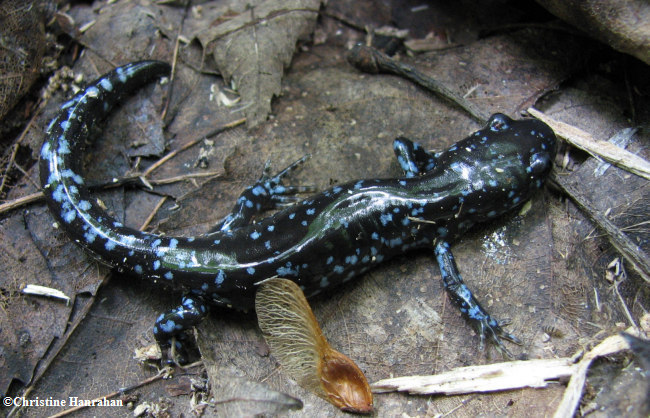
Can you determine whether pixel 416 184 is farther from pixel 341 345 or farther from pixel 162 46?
pixel 162 46

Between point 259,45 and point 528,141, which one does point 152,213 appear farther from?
point 528,141

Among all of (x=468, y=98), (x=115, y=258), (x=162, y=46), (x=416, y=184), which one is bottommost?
(x=115, y=258)

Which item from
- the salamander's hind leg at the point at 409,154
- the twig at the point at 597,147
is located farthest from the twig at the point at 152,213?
the twig at the point at 597,147

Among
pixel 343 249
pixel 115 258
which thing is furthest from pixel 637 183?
pixel 115 258

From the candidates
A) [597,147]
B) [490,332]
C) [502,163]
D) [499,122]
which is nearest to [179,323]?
[490,332]

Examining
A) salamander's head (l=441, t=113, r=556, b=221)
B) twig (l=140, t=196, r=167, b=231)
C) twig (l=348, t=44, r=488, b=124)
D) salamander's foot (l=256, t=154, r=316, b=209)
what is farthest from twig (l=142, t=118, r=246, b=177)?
salamander's head (l=441, t=113, r=556, b=221)

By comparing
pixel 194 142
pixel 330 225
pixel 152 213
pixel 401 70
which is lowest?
pixel 152 213

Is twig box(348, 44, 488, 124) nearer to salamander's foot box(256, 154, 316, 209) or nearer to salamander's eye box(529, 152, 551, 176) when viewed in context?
salamander's eye box(529, 152, 551, 176)
